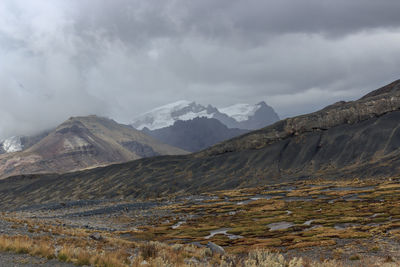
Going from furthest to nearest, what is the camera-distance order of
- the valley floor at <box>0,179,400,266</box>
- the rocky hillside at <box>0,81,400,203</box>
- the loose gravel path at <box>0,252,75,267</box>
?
the rocky hillside at <box>0,81,400,203</box>, the valley floor at <box>0,179,400,266</box>, the loose gravel path at <box>0,252,75,267</box>

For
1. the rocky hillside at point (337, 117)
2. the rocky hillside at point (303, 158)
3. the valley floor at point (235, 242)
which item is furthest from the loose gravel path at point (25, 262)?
the rocky hillside at point (337, 117)

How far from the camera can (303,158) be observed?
520 ft

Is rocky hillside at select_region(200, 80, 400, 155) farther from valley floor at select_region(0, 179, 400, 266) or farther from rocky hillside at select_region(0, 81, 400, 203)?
valley floor at select_region(0, 179, 400, 266)

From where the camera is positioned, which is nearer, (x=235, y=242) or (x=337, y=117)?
(x=235, y=242)

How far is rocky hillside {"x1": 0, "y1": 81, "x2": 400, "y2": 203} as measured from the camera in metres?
138

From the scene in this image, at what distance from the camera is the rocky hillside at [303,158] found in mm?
138375

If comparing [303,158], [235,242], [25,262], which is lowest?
[235,242]

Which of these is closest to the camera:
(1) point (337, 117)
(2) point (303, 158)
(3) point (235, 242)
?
(3) point (235, 242)

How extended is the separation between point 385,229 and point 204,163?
158 meters

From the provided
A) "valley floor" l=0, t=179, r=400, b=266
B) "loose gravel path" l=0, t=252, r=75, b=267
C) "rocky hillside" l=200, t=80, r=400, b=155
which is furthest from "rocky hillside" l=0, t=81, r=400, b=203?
"loose gravel path" l=0, t=252, r=75, b=267

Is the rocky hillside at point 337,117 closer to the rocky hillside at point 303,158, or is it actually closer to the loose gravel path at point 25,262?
the rocky hillside at point 303,158

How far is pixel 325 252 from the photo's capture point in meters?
28.4

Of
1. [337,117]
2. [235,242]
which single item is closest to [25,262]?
[235,242]

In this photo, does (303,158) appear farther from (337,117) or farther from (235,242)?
(235,242)
